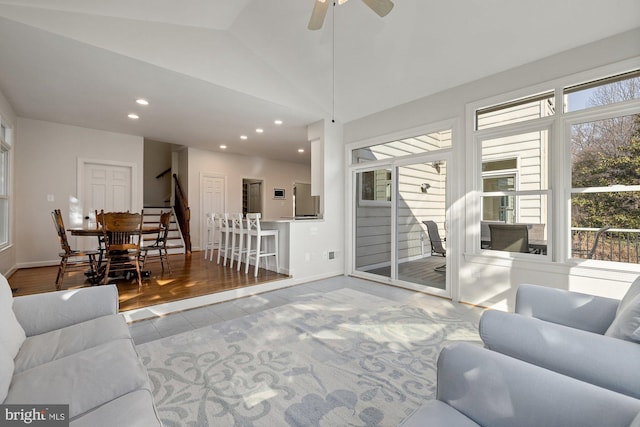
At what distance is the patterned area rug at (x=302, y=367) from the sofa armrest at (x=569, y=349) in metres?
0.77

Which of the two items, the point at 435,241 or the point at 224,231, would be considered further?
the point at 224,231

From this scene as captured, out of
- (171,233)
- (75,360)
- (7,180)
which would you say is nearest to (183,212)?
(171,233)

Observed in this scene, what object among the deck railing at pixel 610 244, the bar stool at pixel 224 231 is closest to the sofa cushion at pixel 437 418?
the deck railing at pixel 610 244

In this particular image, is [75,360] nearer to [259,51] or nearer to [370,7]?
[370,7]

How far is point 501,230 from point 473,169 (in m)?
0.84

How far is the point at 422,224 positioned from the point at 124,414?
419cm

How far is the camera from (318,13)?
2568 millimetres

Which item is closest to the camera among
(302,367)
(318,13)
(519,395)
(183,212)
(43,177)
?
(519,395)

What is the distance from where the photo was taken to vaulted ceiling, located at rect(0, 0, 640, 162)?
279cm

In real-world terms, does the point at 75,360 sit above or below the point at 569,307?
below

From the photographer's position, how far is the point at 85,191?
5828mm

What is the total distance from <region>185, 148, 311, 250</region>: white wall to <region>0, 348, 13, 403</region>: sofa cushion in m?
6.64

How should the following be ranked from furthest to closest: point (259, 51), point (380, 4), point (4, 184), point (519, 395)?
point (4, 184)
point (259, 51)
point (380, 4)
point (519, 395)

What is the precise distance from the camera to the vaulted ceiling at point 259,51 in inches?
110
